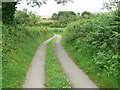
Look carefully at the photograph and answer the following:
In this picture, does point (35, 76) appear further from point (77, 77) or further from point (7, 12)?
point (7, 12)

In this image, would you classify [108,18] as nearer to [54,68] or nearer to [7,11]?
[54,68]

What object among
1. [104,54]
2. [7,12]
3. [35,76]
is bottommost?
[35,76]

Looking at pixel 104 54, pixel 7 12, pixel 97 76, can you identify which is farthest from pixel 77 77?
pixel 7 12

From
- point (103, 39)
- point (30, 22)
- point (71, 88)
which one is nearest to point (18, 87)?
point (71, 88)

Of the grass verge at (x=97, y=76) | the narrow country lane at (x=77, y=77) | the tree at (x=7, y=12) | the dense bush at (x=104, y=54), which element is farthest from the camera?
the tree at (x=7, y=12)

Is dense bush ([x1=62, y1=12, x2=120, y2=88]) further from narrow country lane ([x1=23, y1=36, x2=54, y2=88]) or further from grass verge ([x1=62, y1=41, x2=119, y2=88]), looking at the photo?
narrow country lane ([x1=23, y1=36, x2=54, y2=88])

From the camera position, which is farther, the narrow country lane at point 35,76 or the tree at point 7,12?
the tree at point 7,12

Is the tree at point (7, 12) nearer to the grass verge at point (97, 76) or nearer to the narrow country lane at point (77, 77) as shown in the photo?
the narrow country lane at point (77, 77)

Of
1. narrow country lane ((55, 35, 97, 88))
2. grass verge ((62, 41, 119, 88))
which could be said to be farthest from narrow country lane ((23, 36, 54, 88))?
grass verge ((62, 41, 119, 88))

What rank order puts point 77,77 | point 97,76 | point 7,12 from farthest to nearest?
point 7,12, point 77,77, point 97,76

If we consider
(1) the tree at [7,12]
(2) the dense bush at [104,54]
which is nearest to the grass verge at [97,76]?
(2) the dense bush at [104,54]

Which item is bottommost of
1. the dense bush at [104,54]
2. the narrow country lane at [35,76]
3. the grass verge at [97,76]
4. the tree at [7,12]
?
the narrow country lane at [35,76]

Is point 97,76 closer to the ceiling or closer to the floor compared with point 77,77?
closer to the ceiling

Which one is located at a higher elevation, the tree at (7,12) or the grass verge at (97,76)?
the tree at (7,12)
